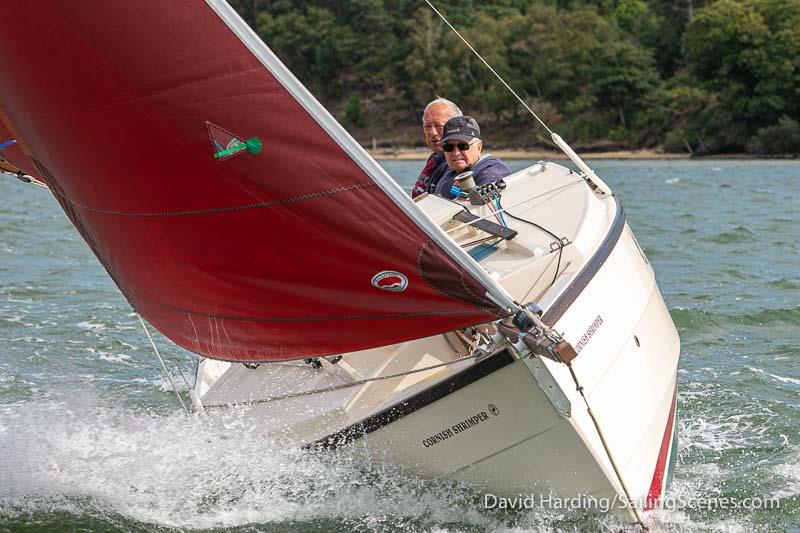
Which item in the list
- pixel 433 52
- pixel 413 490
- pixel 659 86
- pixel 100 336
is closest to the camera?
pixel 413 490

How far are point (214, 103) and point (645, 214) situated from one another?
16926 mm

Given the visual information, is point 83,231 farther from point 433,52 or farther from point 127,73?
point 433,52

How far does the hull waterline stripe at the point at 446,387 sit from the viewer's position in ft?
13.8

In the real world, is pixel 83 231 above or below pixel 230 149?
below

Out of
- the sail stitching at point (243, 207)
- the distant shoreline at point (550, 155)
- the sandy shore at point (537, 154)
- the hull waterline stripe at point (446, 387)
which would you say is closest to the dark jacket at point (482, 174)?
the hull waterline stripe at point (446, 387)

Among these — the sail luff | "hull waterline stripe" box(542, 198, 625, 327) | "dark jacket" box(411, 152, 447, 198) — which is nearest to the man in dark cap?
"dark jacket" box(411, 152, 447, 198)

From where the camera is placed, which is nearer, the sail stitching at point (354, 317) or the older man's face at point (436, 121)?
the sail stitching at point (354, 317)

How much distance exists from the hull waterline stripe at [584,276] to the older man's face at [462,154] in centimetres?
84

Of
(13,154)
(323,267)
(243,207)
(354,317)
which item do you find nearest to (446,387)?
Answer: (354,317)

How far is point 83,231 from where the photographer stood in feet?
16.6

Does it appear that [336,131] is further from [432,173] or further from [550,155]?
[550,155]

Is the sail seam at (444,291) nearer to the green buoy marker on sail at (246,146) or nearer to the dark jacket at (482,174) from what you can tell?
the green buoy marker on sail at (246,146)

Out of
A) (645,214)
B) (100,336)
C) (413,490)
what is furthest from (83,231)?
(645,214)

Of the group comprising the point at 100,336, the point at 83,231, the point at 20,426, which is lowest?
the point at 100,336
